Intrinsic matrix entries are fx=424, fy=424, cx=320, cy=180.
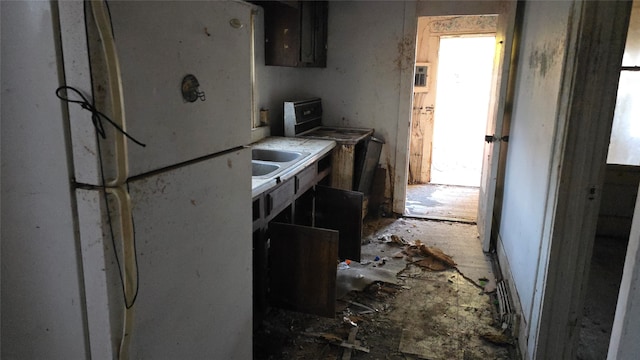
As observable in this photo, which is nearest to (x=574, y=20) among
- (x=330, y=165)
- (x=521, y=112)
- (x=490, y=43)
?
(x=521, y=112)

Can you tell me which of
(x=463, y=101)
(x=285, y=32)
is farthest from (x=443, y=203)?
(x=463, y=101)

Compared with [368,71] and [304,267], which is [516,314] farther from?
[368,71]

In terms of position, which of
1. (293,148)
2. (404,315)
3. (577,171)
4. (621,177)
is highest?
(577,171)

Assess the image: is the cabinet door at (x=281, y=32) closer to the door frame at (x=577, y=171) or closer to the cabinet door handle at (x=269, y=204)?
the cabinet door handle at (x=269, y=204)

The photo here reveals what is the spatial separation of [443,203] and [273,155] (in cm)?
258

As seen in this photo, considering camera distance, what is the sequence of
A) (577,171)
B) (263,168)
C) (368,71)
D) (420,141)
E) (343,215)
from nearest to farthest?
(577,171), (263,168), (343,215), (368,71), (420,141)

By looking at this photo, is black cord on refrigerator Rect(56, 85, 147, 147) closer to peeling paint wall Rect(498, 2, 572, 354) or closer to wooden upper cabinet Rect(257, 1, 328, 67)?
peeling paint wall Rect(498, 2, 572, 354)

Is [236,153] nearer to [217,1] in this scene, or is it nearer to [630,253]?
[217,1]

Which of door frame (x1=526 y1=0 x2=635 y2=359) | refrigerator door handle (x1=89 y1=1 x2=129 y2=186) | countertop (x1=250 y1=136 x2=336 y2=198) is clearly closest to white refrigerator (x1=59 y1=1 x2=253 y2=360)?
refrigerator door handle (x1=89 y1=1 x2=129 y2=186)

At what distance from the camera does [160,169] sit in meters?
1.13

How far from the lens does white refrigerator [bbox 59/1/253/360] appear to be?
93cm

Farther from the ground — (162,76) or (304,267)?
→ (162,76)

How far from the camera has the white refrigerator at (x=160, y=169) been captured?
925mm

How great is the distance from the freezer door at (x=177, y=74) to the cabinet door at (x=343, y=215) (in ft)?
5.16
